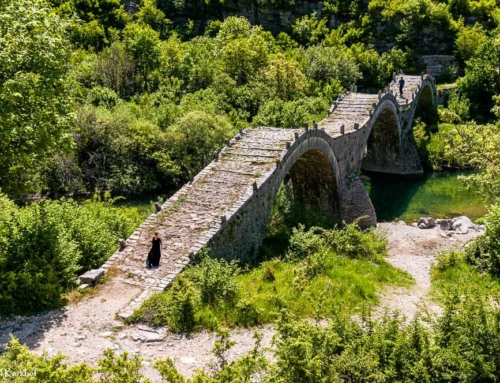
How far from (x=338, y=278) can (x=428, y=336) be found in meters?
6.40

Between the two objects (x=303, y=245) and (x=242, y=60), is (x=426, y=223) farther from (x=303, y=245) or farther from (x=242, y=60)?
(x=242, y=60)

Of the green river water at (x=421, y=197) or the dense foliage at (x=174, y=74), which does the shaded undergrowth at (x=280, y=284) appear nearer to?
the dense foliage at (x=174, y=74)

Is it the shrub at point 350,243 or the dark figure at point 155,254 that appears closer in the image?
the dark figure at point 155,254

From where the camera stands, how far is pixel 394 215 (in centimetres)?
3616

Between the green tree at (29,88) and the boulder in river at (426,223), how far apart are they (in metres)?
22.5

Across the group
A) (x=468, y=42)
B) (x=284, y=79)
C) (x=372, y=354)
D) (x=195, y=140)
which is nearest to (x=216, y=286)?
(x=372, y=354)

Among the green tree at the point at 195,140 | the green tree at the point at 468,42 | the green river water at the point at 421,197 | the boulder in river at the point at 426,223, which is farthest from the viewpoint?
the green tree at the point at 468,42

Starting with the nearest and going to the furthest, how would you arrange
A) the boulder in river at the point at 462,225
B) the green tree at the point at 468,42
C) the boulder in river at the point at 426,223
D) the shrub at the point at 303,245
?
1. the shrub at the point at 303,245
2. the boulder in river at the point at 462,225
3. the boulder in river at the point at 426,223
4. the green tree at the point at 468,42

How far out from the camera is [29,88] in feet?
51.2

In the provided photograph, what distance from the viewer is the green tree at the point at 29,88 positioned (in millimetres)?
15133

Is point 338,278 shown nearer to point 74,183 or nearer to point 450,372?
point 450,372

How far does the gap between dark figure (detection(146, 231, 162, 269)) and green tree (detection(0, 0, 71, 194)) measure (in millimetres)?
4668

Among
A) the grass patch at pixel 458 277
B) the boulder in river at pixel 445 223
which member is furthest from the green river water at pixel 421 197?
the grass patch at pixel 458 277

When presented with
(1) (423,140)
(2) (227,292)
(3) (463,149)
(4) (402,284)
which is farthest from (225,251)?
(1) (423,140)
